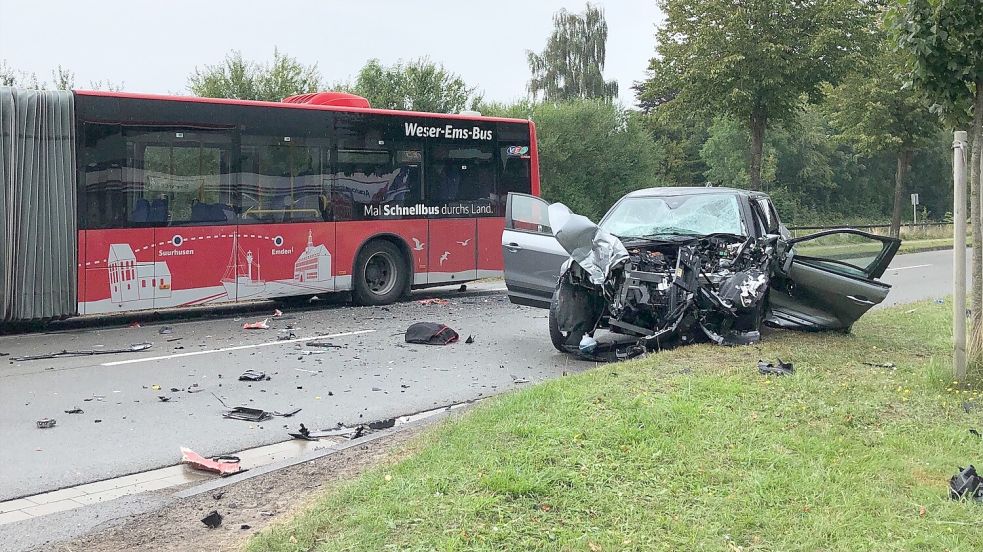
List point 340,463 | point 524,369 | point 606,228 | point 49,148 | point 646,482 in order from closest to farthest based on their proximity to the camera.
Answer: point 646,482 < point 340,463 < point 524,369 < point 606,228 < point 49,148

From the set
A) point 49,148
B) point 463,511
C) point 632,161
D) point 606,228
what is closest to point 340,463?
point 463,511

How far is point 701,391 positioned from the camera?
252 inches

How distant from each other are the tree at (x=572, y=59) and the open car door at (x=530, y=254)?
159ft

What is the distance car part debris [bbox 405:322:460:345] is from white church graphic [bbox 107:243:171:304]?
3.58 metres

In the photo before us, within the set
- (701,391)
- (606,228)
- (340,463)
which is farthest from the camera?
(606,228)

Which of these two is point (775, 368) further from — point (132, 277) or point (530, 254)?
point (132, 277)

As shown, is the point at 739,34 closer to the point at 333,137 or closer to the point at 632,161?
the point at 333,137

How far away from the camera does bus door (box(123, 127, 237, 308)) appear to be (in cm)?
1193

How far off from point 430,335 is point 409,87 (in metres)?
24.1

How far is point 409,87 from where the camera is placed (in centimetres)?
3359

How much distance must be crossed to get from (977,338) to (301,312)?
31.7 feet

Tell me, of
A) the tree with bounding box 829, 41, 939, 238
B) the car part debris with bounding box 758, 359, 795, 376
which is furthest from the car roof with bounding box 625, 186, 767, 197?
the tree with bounding box 829, 41, 939, 238

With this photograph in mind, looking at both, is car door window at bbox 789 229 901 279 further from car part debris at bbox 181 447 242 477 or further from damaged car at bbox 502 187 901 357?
car part debris at bbox 181 447 242 477

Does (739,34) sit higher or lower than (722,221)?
higher
